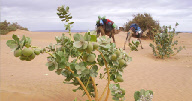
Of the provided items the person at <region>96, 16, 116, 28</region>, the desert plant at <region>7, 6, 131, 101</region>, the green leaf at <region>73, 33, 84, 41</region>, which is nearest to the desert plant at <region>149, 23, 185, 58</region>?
the person at <region>96, 16, 116, 28</region>

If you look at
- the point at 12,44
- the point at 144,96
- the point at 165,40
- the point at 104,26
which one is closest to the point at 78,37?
the point at 12,44

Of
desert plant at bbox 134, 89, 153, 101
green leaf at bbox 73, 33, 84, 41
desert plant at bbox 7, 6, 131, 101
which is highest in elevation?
green leaf at bbox 73, 33, 84, 41

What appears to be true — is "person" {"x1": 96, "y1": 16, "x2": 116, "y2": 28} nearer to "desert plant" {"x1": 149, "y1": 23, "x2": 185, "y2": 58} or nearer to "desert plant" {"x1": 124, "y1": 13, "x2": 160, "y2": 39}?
"desert plant" {"x1": 149, "y1": 23, "x2": 185, "y2": 58}

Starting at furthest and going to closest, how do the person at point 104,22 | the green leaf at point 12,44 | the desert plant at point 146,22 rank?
the desert plant at point 146,22 → the person at point 104,22 → the green leaf at point 12,44

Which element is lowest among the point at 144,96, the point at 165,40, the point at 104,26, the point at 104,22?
the point at 144,96

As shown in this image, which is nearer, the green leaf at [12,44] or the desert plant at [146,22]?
A: the green leaf at [12,44]

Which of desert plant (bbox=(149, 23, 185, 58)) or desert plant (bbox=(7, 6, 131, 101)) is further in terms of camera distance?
desert plant (bbox=(149, 23, 185, 58))

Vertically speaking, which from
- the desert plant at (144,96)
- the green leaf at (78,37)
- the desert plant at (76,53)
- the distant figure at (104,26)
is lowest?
the desert plant at (144,96)

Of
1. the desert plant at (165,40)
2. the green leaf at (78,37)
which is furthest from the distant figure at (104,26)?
the green leaf at (78,37)

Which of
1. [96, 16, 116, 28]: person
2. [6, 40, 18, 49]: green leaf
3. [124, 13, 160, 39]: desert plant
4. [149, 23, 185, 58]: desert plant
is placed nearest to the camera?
[6, 40, 18, 49]: green leaf

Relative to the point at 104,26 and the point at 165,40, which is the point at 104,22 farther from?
the point at 165,40

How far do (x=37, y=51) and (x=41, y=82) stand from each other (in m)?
2.13

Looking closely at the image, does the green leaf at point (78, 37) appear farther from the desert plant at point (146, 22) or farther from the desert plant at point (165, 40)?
the desert plant at point (146, 22)

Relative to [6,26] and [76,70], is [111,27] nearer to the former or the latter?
[76,70]
